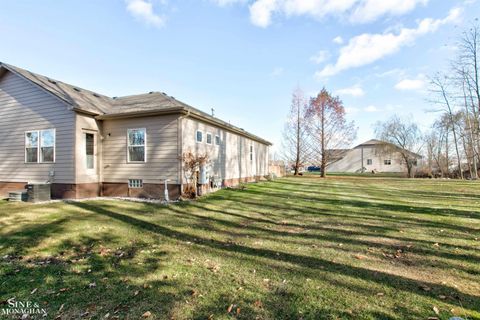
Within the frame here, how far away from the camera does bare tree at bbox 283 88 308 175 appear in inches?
1169

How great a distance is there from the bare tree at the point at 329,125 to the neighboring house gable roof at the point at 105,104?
1793 centimetres

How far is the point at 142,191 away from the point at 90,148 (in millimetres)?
3070

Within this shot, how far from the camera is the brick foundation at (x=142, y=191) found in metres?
9.82

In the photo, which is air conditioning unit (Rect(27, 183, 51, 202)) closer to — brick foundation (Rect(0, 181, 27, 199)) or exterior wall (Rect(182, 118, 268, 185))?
brick foundation (Rect(0, 181, 27, 199))

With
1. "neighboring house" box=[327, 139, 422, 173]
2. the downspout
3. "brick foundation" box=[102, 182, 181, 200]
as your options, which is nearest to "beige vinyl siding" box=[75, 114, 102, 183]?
"brick foundation" box=[102, 182, 181, 200]

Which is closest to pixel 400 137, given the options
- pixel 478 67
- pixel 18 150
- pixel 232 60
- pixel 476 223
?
pixel 478 67

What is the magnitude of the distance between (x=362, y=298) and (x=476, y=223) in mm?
6023

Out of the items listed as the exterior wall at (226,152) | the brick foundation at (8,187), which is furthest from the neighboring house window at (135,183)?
the brick foundation at (8,187)

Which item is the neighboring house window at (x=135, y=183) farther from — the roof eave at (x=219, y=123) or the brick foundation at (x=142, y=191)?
the roof eave at (x=219, y=123)

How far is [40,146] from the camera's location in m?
10.7

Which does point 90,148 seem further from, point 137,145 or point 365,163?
point 365,163

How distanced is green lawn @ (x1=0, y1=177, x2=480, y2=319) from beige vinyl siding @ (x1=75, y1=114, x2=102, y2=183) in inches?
132

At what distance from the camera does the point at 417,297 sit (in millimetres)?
2773

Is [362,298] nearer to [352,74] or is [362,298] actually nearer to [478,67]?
[352,74]
